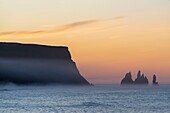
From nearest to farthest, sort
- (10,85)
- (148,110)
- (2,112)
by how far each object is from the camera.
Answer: (2,112), (148,110), (10,85)

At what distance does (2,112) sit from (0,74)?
137 m

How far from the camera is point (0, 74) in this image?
638 ft

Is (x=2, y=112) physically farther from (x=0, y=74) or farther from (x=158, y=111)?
(x=0, y=74)

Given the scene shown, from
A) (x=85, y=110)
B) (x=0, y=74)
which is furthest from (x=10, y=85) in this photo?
(x=85, y=110)

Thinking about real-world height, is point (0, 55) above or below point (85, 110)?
above

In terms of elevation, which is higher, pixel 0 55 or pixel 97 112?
pixel 0 55

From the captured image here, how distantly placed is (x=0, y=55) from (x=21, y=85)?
15.4 metres

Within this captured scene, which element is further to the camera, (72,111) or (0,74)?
(0,74)

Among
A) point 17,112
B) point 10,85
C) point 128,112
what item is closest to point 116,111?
point 128,112

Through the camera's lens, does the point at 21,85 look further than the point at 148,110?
Yes

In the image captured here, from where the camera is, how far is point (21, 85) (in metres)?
199

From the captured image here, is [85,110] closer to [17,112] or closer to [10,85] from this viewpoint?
[17,112]

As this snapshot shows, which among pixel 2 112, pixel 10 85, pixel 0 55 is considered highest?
pixel 0 55

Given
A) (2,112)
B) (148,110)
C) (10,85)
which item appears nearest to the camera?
(2,112)
